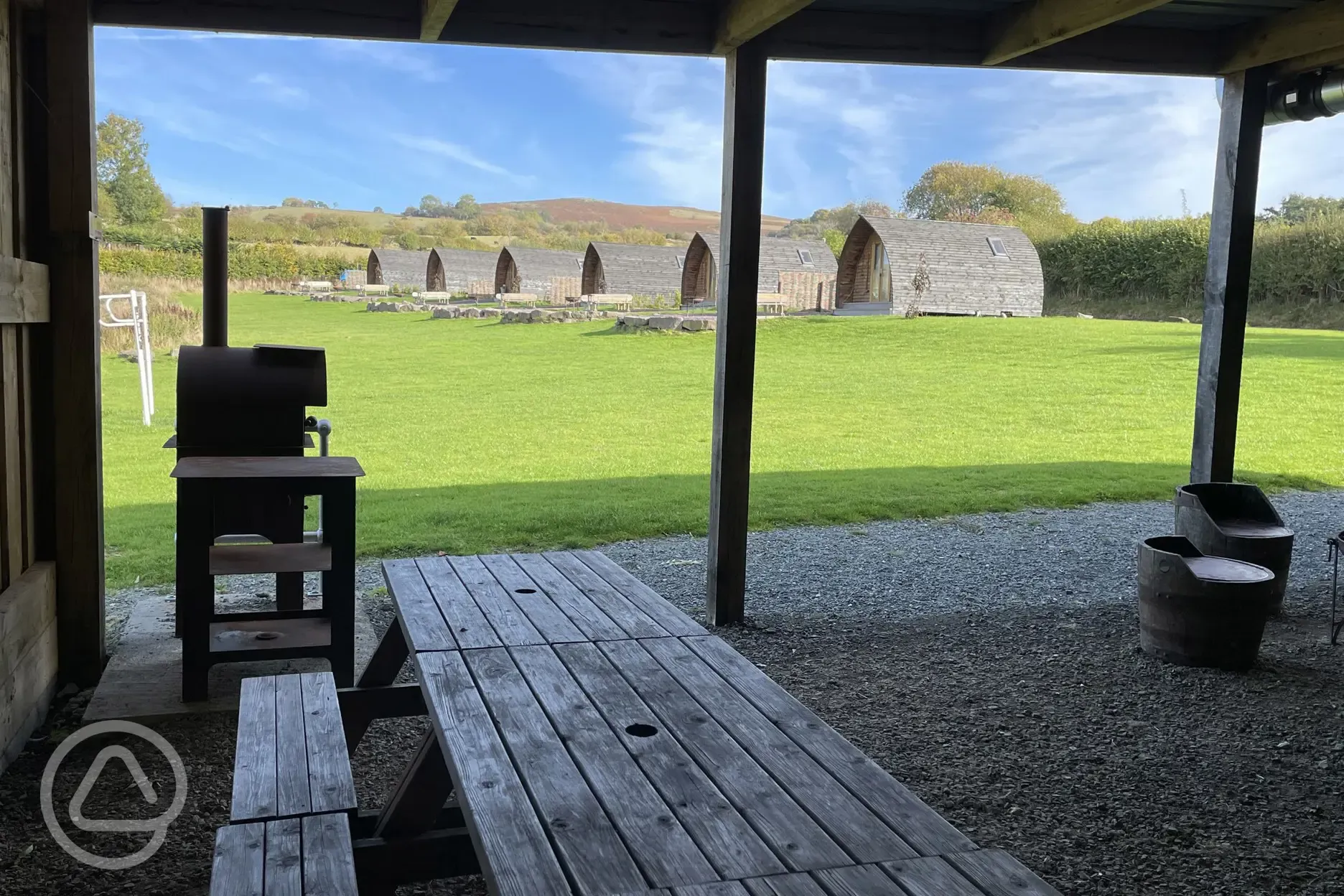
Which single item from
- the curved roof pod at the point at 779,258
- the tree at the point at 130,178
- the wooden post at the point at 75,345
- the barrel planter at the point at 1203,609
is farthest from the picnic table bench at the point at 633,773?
the curved roof pod at the point at 779,258

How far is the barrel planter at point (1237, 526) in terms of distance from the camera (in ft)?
16.2

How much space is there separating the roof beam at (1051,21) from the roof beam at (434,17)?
2377mm

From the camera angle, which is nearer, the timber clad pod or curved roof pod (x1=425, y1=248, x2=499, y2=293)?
the timber clad pod

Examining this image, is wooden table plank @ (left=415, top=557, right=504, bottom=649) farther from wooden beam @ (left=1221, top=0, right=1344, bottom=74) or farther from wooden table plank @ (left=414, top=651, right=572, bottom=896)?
wooden beam @ (left=1221, top=0, right=1344, bottom=74)

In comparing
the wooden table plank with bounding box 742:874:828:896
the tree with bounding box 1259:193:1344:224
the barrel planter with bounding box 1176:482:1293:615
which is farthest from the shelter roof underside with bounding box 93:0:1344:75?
the tree with bounding box 1259:193:1344:224

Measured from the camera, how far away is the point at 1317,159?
37.9 metres

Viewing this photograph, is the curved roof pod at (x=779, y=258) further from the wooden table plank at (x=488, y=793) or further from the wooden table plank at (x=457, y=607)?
the wooden table plank at (x=488, y=793)

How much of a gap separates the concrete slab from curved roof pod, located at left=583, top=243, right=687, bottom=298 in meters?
27.1

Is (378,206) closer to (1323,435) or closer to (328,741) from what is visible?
(1323,435)

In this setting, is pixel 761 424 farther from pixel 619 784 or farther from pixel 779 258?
pixel 779 258

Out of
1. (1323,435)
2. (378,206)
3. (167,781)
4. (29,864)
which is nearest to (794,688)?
(167,781)

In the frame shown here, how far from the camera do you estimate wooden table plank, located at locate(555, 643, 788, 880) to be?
1499mm

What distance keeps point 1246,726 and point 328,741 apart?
325 centimetres

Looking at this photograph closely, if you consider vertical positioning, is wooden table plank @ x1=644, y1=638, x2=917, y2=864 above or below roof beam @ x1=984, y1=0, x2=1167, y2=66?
below
